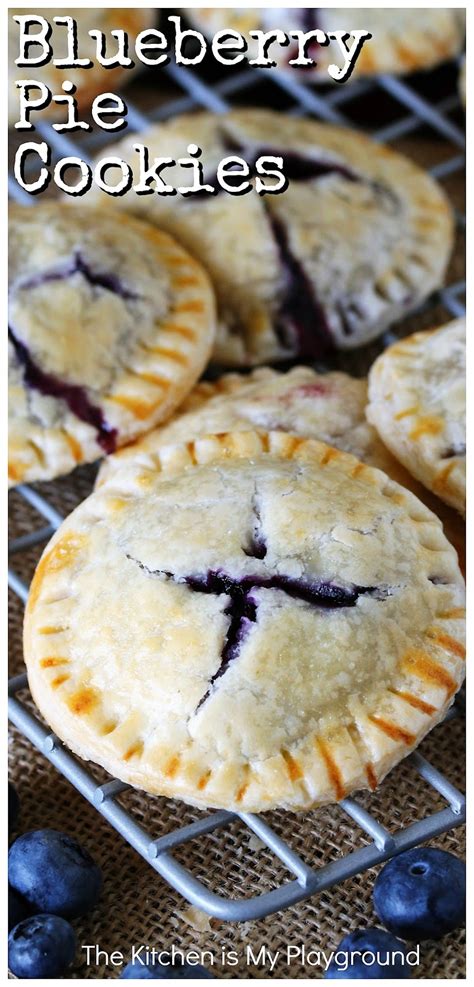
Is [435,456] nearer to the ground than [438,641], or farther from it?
farther from it

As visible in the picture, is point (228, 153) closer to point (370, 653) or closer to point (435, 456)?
point (435, 456)

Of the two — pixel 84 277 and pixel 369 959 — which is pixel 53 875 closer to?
pixel 369 959

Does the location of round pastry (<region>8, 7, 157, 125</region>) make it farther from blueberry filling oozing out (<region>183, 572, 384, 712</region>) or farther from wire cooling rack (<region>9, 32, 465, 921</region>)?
blueberry filling oozing out (<region>183, 572, 384, 712</region>)

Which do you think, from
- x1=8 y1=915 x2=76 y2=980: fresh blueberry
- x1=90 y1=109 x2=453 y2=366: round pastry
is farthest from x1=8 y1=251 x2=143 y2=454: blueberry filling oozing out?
x1=8 y1=915 x2=76 y2=980: fresh blueberry

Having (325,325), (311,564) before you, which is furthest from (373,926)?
(325,325)

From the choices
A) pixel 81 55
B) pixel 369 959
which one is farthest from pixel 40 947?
pixel 81 55
